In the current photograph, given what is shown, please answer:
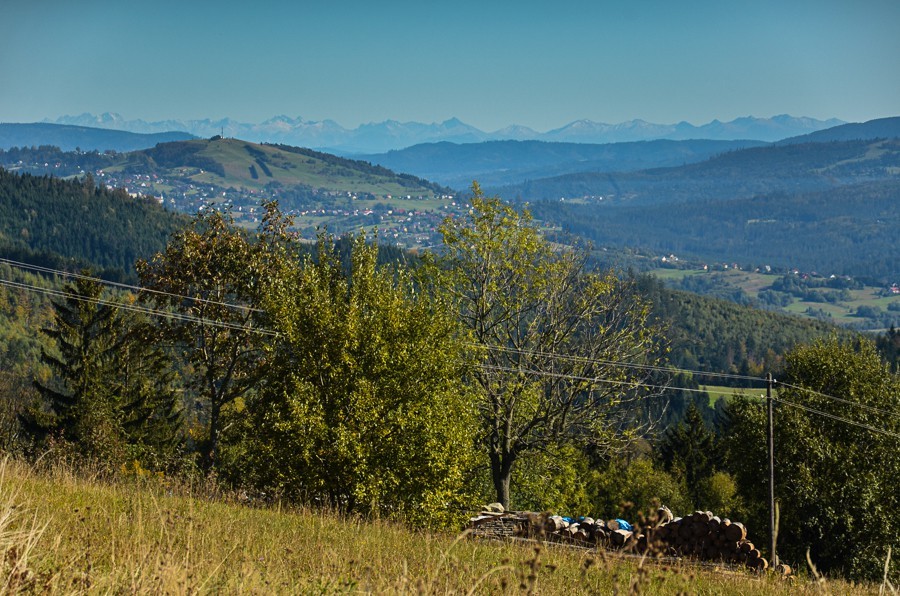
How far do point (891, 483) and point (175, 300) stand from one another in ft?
105

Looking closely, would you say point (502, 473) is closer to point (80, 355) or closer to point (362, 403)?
point (362, 403)

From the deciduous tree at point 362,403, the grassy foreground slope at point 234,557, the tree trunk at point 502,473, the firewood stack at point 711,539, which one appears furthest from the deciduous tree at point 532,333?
the grassy foreground slope at point 234,557

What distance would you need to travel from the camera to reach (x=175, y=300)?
3469 centimetres

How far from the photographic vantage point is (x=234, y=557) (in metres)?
7.39

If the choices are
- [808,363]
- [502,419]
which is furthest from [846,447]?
[502,419]

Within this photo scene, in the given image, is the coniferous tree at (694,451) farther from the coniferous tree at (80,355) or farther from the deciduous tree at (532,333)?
the coniferous tree at (80,355)

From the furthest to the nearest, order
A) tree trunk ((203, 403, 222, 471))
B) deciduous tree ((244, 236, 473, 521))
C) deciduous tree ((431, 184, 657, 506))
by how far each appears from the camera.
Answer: tree trunk ((203, 403, 222, 471))
deciduous tree ((431, 184, 657, 506))
deciduous tree ((244, 236, 473, 521))

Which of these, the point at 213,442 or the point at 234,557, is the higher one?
the point at 234,557

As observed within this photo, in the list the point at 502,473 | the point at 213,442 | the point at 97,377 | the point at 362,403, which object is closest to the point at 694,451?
the point at 502,473

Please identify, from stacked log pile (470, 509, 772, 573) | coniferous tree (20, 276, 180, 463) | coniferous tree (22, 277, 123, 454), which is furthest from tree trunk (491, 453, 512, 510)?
coniferous tree (22, 277, 123, 454)

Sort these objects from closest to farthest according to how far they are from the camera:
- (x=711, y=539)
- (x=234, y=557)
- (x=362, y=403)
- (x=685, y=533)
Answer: (x=234, y=557) → (x=362, y=403) → (x=711, y=539) → (x=685, y=533)

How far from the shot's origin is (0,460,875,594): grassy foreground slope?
5.03 meters

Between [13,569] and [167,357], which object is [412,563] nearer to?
[13,569]

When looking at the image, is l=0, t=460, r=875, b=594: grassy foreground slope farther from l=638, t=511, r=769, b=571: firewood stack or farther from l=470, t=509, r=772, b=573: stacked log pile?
l=638, t=511, r=769, b=571: firewood stack
